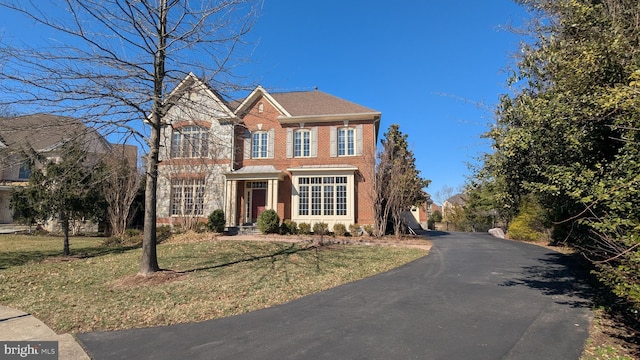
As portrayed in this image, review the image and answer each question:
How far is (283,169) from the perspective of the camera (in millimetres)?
20375

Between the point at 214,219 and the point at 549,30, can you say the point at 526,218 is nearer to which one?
the point at 549,30

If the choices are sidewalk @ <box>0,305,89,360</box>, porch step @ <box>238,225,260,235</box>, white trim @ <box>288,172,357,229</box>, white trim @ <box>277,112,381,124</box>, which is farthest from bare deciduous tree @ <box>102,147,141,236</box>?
sidewalk @ <box>0,305,89,360</box>

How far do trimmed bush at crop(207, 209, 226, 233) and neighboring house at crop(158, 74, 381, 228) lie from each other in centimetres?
128

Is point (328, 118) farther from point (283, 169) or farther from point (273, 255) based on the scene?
point (273, 255)

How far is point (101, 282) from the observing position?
860 cm

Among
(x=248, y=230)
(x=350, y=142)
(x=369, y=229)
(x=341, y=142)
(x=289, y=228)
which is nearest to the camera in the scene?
(x=369, y=229)

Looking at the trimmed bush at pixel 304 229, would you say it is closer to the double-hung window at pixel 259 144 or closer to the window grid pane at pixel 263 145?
the double-hung window at pixel 259 144

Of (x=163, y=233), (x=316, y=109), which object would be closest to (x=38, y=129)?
(x=163, y=233)

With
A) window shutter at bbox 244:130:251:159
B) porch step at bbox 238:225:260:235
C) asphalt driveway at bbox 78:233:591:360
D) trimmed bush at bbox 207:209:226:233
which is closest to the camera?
asphalt driveway at bbox 78:233:591:360

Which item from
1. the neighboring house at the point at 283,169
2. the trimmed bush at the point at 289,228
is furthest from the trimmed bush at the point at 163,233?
the trimmed bush at the point at 289,228

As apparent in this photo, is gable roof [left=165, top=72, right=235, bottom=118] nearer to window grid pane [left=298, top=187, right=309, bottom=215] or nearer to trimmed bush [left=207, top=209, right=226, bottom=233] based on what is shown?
trimmed bush [left=207, top=209, right=226, bottom=233]

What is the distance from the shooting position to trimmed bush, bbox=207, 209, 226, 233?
17953 mm

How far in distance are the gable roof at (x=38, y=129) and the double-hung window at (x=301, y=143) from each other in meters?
13.1

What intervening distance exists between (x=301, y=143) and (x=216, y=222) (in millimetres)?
7003
